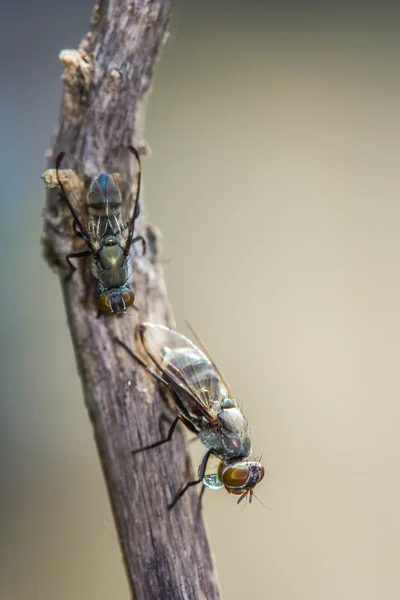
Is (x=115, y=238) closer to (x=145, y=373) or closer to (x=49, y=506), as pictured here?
(x=145, y=373)

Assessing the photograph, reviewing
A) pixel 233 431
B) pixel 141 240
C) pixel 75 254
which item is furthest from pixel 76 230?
pixel 233 431

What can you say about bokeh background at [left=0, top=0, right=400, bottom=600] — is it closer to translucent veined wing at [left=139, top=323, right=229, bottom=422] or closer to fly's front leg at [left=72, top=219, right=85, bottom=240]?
translucent veined wing at [left=139, top=323, right=229, bottom=422]

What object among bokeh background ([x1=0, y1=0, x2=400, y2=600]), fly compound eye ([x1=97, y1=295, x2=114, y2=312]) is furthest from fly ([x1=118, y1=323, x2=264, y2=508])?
bokeh background ([x1=0, y1=0, x2=400, y2=600])

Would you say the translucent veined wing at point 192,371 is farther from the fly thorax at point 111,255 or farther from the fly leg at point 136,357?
the fly thorax at point 111,255

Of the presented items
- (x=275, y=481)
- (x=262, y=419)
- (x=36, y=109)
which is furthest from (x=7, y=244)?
(x=275, y=481)

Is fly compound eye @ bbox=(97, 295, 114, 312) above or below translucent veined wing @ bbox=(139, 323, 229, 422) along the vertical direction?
above
